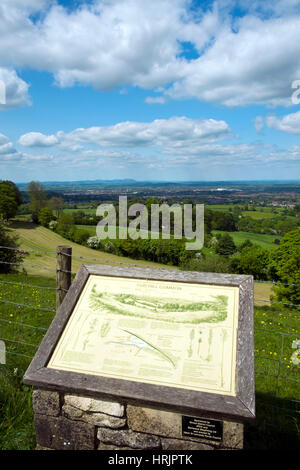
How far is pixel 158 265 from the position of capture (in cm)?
4488

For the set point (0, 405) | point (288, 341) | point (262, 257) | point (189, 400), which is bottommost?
point (262, 257)

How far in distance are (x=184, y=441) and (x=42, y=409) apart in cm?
119

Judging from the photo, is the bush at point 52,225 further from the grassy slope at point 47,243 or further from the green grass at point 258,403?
the green grass at point 258,403

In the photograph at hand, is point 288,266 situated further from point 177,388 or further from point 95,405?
point 95,405

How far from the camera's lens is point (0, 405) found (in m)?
3.50

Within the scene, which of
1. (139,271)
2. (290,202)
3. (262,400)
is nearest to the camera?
(139,271)

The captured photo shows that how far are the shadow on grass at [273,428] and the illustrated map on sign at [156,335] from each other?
1318mm

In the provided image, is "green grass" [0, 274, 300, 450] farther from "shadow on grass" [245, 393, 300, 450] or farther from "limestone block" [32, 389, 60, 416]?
"limestone block" [32, 389, 60, 416]

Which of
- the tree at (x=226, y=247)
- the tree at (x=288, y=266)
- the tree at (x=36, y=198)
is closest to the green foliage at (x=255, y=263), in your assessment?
the tree at (x=288, y=266)

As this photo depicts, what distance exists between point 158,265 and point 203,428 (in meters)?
42.6

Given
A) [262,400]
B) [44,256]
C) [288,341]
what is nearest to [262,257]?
[44,256]

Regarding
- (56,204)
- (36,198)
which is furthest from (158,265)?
(36,198)

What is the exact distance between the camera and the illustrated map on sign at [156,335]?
256 centimetres

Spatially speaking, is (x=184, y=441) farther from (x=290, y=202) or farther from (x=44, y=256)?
(x=290, y=202)
